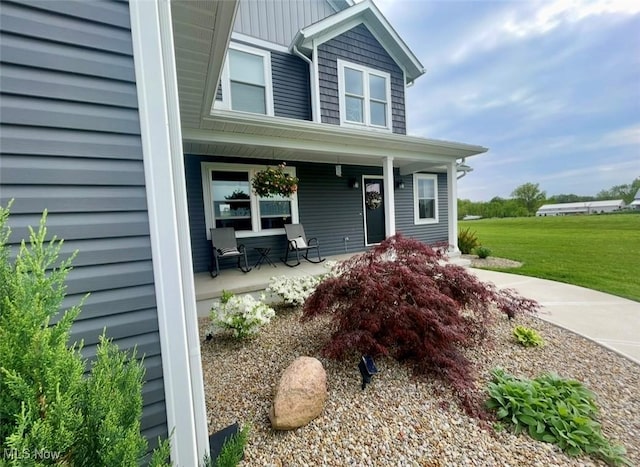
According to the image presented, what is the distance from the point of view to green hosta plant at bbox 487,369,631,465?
5.21 ft

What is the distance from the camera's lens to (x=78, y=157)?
3.83 ft

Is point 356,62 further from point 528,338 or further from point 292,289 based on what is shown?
point 528,338

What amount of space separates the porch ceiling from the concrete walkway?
9.99 feet

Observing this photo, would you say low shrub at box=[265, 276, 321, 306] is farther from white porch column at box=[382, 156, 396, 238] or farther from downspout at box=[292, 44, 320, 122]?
downspout at box=[292, 44, 320, 122]

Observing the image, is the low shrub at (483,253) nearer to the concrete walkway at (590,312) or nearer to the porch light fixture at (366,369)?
the concrete walkway at (590,312)

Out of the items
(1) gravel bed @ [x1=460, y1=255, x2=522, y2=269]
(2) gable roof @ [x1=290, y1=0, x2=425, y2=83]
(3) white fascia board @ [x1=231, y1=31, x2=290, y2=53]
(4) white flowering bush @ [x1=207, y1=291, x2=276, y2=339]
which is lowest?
(1) gravel bed @ [x1=460, y1=255, x2=522, y2=269]

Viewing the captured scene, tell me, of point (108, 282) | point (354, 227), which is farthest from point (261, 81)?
point (108, 282)

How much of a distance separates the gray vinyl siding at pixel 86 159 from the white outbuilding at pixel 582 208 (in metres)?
32.1

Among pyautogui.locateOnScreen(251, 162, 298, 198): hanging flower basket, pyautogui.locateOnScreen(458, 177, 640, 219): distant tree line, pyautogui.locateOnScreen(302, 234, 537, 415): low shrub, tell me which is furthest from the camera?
pyautogui.locateOnScreen(458, 177, 640, 219): distant tree line

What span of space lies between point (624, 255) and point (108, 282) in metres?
11.5

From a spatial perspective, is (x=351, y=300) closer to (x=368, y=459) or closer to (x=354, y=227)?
(x=368, y=459)

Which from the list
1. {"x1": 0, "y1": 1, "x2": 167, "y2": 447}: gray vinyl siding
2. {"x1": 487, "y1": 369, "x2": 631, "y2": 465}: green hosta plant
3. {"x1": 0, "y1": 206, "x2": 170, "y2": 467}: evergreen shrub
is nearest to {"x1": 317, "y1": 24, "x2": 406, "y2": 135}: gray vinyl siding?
{"x1": 0, "y1": 1, "x2": 167, "y2": 447}: gray vinyl siding

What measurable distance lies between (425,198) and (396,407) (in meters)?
7.36

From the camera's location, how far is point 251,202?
5633 mm
